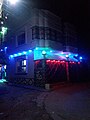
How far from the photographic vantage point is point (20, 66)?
2084cm

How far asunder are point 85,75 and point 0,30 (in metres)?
15.1

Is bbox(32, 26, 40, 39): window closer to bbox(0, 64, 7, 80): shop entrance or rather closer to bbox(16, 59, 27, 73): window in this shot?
bbox(16, 59, 27, 73): window

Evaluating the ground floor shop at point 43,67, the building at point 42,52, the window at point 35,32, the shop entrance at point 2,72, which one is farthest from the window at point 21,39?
the shop entrance at point 2,72

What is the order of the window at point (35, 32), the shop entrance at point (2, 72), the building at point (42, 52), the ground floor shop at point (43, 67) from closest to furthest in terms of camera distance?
the ground floor shop at point (43, 67)
the building at point (42, 52)
the window at point (35, 32)
the shop entrance at point (2, 72)

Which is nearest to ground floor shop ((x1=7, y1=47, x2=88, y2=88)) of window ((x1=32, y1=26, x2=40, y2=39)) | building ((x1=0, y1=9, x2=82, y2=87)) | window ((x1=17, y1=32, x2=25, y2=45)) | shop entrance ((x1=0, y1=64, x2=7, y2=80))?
building ((x1=0, y1=9, x2=82, y2=87))

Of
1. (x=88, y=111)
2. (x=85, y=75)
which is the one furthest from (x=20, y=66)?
(x=88, y=111)

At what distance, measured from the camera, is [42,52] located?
55.0 ft

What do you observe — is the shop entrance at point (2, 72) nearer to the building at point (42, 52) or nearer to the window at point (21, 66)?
the building at point (42, 52)

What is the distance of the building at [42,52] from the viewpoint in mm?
17359

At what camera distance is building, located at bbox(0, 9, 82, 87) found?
57.0 feet

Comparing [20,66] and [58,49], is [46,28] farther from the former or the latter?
[20,66]

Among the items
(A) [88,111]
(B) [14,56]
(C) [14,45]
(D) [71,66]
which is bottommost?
(A) [88,111]

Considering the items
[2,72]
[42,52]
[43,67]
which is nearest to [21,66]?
[43,67]

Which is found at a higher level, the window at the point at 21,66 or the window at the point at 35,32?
the window at the point at 35,32
